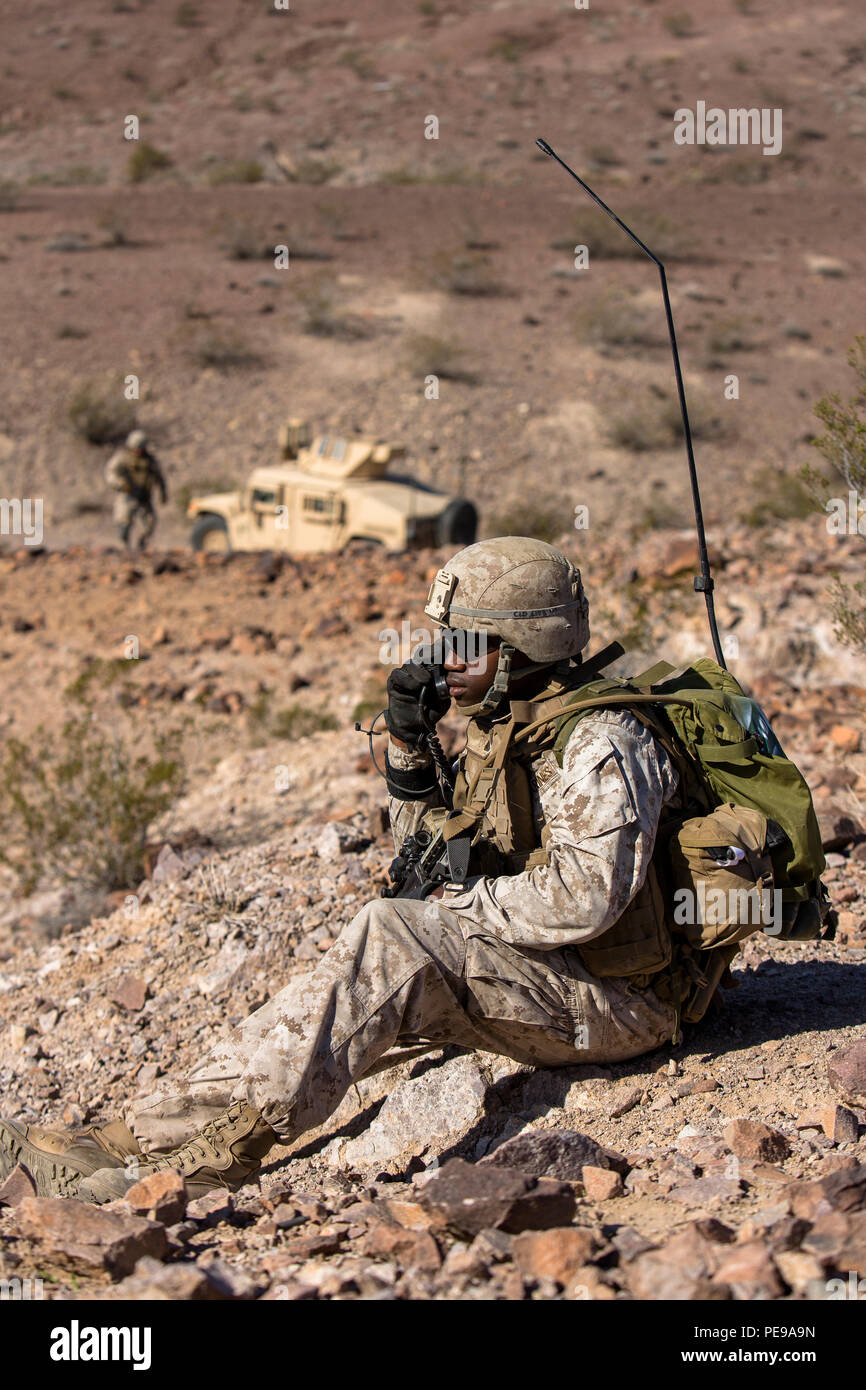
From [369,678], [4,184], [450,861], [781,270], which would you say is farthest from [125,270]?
[450,861]

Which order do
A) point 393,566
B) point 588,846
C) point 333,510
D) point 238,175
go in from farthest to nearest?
point 238,175 → point 333,510 → point 393,566 → point 588,846

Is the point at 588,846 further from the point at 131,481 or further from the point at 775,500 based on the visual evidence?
the point at 775,500

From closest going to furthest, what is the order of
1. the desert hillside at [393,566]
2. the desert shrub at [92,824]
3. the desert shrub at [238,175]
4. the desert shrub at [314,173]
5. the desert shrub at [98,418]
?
1. the desert hillside at [393,566]
2. the desert shrub at [92,824]
3. the desert shrub at [98,418]
4. the desert shrub at [238,175]
5. the desert shrub at [314,173]

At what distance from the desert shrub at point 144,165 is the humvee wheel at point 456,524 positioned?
22.1 m

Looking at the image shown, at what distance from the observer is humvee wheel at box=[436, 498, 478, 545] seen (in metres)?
12.7

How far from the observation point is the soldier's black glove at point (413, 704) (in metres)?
3.19

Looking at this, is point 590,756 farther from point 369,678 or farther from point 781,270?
point 781,270

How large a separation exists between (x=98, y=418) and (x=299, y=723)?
1325 centimetres

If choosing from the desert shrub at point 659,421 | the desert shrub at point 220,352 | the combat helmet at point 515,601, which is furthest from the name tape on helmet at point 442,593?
the desert shrub at point 220,352

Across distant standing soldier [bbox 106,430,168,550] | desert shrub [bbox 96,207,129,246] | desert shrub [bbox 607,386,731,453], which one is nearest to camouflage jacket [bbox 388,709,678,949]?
distant standing soldier [bbox 106,430,168,550]

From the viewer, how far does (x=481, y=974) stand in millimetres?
2949

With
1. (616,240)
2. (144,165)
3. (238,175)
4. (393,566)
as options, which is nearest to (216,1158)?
(393,566)

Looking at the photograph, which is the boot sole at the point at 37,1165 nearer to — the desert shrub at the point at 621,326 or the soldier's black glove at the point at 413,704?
the soldier's black glove at the point at 413,704
